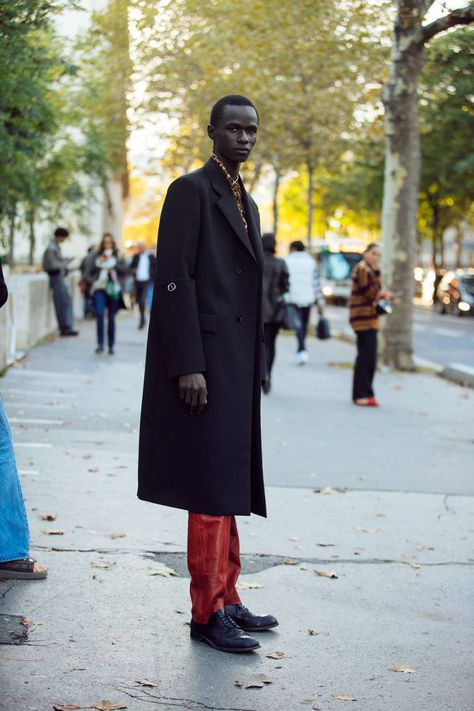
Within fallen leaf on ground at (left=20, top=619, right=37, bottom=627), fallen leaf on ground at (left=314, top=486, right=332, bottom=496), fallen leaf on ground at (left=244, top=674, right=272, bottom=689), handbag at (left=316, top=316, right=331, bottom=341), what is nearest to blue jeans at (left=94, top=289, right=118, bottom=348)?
handbag at (left=316, top=316, right=331, bottom=341)

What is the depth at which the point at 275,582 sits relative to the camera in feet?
20.2

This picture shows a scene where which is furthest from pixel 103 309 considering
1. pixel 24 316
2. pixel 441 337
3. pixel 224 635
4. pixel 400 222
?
pixel 224 635

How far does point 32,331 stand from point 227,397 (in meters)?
15.1

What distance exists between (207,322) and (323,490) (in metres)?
4.07

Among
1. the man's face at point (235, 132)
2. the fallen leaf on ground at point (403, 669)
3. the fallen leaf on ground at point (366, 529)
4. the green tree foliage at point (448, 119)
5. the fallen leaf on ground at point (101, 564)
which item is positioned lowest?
the fallen leaf on ground at point (366, 529)

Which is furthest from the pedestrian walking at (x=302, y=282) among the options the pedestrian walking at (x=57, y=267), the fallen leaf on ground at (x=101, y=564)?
the fallen leaf on ground at (x=101, y=564)

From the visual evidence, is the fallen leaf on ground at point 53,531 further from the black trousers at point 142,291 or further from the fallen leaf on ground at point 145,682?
the black trousers at point 142,291

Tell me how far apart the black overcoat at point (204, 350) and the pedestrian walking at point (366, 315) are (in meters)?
9.21

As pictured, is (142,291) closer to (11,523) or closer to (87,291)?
(87,291)

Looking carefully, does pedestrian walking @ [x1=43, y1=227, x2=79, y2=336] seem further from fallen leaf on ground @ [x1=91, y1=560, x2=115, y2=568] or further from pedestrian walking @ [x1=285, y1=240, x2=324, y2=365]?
fallen leaf on ground @ [x1=91, y1=560, x2=115, y2=568]

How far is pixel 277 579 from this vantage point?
6215 millimetres

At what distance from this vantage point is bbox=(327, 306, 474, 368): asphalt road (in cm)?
2500

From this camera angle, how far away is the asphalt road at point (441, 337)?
82.0 ft

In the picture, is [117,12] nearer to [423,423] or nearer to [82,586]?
[423,423]
